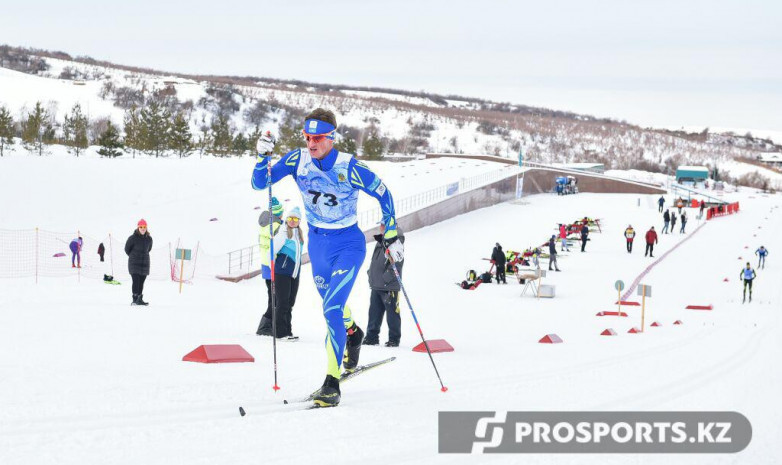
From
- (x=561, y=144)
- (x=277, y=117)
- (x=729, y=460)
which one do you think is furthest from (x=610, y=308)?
(x=561, y=144)

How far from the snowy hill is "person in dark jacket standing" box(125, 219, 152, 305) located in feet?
380

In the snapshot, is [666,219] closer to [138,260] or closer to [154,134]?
[138,260]

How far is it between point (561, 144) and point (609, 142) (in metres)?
15.3

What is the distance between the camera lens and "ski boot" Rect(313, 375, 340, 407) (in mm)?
5733

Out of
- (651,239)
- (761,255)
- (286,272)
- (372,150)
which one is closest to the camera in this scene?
(286,272)

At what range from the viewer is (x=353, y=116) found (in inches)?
6865

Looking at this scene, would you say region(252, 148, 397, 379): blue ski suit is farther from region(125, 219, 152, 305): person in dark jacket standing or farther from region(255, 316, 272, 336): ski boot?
region(125, 219, 152, 305): person in dark jacket standing

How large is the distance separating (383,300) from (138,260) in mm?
5000

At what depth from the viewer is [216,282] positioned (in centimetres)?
2112

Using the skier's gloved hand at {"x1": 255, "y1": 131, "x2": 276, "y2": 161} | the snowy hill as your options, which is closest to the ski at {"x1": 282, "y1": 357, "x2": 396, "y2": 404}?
the skier's gloved hand at {"x1": 255, "y1": 131, "x2": 276, "y2": 161}

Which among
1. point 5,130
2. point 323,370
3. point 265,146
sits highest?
point 5,130

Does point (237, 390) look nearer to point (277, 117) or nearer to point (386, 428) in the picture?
point (386, 428)

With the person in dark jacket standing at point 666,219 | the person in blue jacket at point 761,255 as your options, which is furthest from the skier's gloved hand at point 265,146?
the person in dark jacket standing at point 666,219

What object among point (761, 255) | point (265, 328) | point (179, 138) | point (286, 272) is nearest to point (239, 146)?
point (179, 138)
